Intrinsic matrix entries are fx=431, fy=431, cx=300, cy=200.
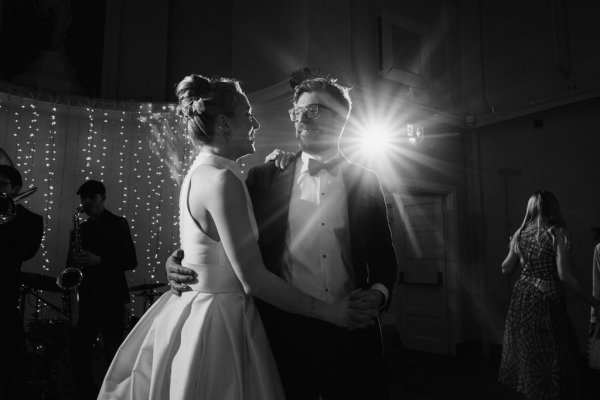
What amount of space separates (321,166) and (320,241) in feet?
0.91

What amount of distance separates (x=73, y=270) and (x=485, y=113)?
580cm

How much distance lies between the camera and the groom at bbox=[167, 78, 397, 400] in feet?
4.51

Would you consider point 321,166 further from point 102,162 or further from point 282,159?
point 102,162

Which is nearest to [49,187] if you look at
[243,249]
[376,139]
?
[376,139]

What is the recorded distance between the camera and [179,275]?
129 centimetres

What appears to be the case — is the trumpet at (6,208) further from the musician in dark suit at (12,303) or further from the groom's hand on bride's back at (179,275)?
the groom's hand on bride's back at (179,275)

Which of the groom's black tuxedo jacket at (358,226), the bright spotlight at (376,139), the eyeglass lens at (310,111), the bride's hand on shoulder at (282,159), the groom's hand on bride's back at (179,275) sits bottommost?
the groom's hand on bride's back at (179,275)

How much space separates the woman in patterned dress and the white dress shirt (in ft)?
7.47

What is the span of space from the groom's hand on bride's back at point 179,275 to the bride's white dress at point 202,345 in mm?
18

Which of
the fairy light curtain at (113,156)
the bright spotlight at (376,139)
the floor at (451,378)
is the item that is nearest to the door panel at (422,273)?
the floor at (451,378)

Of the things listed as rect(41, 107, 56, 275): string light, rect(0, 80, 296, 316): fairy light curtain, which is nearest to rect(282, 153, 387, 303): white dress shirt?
rect(0, 80, 296, 316): fairy light curtain

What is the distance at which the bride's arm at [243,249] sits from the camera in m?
1.15

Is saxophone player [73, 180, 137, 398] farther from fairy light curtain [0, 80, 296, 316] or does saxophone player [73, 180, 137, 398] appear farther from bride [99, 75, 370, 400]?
bride [99, 75, 370, 400]

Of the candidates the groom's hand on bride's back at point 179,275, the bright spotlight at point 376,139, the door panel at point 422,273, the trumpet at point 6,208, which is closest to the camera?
the groom's hand on bride's back at point 179,275
